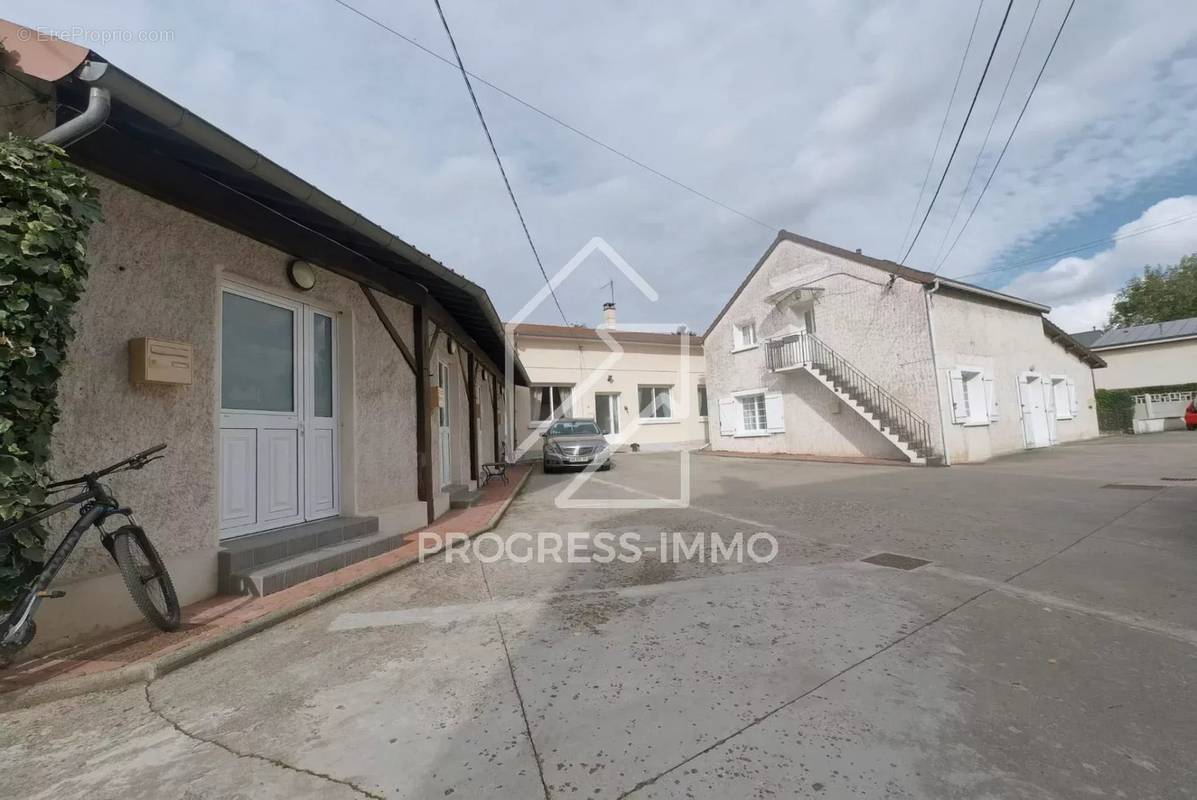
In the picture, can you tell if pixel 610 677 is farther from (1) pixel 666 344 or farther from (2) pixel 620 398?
(1) pixel 666 344

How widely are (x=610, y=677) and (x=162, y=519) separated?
301 cm

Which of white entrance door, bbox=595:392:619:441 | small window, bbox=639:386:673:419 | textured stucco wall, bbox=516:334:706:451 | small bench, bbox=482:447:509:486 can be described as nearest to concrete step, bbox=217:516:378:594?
small bench, bbox=482:447:509:486

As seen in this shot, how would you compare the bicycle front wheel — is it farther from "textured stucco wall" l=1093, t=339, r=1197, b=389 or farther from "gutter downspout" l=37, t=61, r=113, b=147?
"textured stucco wall" l=1093, t=339, r=1197, b=389

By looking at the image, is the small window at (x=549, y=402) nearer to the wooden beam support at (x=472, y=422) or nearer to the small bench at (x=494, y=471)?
the small bench at (x=494, y=471)

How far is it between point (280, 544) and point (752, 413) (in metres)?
15.6

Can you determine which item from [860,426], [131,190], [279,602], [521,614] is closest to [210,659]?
[279,602]

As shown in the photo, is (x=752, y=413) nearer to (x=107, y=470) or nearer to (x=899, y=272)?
(x=899, y=272)

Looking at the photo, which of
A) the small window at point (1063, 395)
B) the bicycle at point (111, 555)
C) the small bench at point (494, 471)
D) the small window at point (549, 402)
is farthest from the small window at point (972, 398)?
the bicycle at point (111, 555)

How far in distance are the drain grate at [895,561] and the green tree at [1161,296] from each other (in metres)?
42.3

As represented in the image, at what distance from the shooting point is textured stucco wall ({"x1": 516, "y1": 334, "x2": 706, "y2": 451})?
62.4ft

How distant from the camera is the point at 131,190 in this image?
3254 millimetres

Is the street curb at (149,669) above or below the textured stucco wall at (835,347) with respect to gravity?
below

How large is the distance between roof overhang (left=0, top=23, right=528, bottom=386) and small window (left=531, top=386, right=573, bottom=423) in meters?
13.9

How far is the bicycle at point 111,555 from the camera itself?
2.38m
